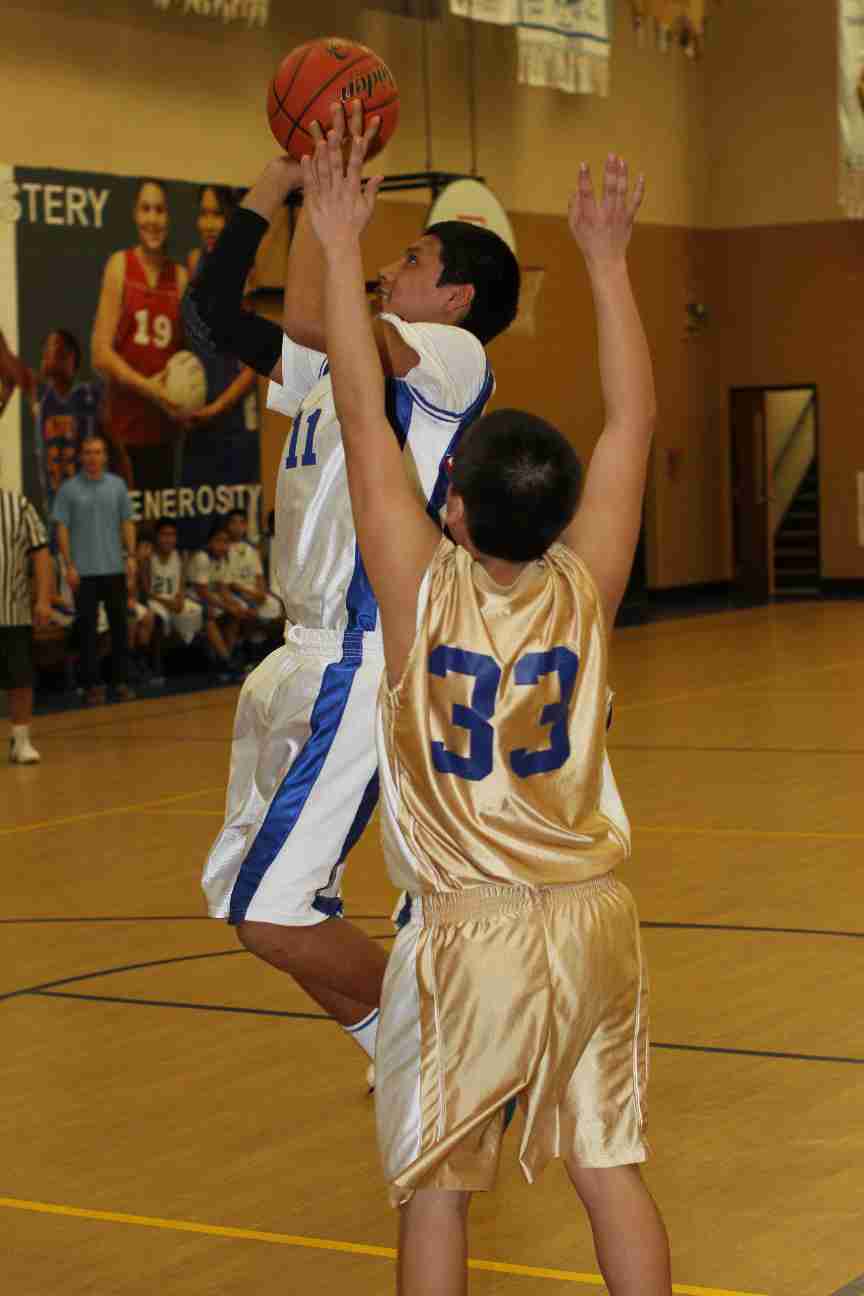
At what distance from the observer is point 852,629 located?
16609mm

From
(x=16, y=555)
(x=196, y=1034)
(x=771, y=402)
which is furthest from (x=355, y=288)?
(x=771, y=402)

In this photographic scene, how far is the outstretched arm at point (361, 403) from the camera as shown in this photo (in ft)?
8.41

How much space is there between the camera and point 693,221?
20703 millimetres

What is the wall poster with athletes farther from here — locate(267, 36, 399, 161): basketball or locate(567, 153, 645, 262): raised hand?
locate(567, 153, 645, 262): raised hand

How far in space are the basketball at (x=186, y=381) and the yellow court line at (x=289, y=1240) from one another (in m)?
11.0

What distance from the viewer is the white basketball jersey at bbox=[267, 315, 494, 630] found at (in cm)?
352

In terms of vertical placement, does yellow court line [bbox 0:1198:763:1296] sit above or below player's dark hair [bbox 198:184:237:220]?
below

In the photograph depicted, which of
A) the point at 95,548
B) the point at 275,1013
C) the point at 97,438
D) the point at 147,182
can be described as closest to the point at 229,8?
the point at 147,182

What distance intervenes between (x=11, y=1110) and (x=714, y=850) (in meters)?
3.37

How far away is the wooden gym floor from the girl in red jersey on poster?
549cm

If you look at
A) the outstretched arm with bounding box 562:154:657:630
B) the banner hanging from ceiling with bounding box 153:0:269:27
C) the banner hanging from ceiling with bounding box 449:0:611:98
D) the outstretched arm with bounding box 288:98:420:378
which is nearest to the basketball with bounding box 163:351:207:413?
the banner hanging from ceiling with bounding box 153:0:269:27

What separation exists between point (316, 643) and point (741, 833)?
3.89 meters

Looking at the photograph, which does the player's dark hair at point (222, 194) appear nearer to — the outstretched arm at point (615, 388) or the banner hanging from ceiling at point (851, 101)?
the banner hanging from ceiling at point (851, 101)

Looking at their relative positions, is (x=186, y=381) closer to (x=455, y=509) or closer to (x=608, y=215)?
(x=608, y=215)
